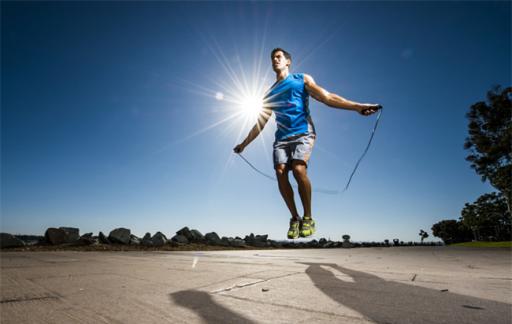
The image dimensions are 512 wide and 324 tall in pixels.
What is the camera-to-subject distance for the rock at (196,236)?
1205 centimetres

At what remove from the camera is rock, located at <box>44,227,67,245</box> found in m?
8.54

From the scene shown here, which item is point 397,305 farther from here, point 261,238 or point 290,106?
point 261,238

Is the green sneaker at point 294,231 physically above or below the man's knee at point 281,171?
below

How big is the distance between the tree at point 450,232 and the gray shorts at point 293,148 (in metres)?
84.4

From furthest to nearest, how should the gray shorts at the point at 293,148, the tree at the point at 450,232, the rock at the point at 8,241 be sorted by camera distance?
the tree at the point at 450,232, the rock at the point at 8,241, the gray shorts at the point at 293,148

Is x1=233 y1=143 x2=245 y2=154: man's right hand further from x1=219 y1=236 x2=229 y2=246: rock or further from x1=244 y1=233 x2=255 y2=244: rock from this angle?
x1=244 y1=233 x2=255 y2=244: rock

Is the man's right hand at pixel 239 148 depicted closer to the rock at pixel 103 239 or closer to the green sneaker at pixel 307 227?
the green sneaker at pixel 307 227

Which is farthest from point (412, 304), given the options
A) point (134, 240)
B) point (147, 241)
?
point (134, 240)

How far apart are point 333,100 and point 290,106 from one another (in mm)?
430

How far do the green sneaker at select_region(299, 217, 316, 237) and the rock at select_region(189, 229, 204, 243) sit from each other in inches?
400

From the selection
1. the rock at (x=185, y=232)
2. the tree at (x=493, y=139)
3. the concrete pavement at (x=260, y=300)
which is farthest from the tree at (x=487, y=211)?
the concrete pavement at (x=260, y=300)

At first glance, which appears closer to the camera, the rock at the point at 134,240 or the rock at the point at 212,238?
the rock at the point at 134,240

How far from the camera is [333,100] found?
9.20 feet

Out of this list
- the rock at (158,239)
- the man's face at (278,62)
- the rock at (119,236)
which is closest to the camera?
the man's face at (278,62)
